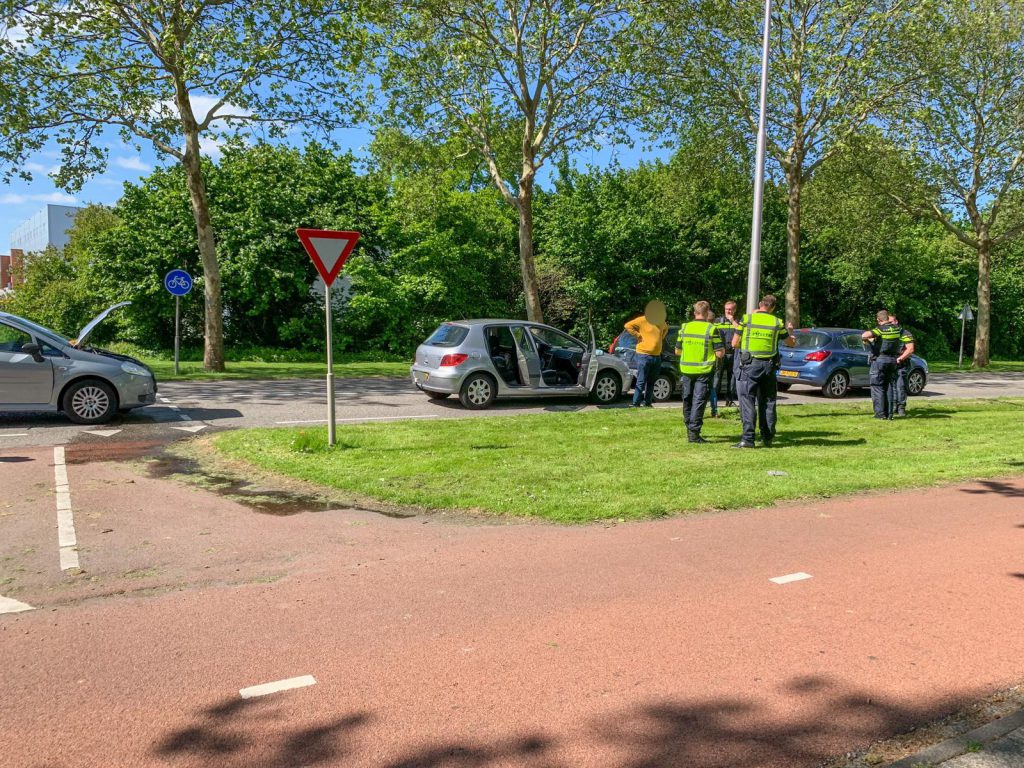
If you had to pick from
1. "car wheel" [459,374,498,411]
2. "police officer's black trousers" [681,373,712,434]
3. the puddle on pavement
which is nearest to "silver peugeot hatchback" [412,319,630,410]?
"car wheel" [459,374,498,411]

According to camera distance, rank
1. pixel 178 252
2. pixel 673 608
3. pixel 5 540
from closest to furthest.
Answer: pixel 673 608 → pixel 5 540 → pixel 178 252

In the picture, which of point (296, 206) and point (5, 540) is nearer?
point (5, 540)

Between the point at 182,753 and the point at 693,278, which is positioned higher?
the point at 693,278

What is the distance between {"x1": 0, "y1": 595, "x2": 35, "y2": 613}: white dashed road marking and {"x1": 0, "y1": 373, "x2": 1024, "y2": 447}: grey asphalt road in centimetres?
575

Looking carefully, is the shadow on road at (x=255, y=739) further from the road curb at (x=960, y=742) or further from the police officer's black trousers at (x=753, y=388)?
the police officer's black trousers at (x=753, y=388)

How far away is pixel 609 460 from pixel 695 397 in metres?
1.99

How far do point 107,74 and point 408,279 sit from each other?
12.3 metres

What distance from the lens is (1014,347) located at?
43.0 meters

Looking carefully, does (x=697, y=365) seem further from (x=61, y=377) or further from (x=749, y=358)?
(x=61, y=377)

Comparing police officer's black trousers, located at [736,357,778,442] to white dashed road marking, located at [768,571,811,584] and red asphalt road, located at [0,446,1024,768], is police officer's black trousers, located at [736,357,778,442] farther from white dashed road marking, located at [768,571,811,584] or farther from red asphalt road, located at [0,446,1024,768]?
white dashed road marking, located at [768,571,811,584]

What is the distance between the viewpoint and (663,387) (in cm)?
1523

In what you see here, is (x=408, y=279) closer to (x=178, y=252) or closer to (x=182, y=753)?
(x=178, y=252)

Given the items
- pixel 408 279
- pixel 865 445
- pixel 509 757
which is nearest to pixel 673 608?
pixel 509 757

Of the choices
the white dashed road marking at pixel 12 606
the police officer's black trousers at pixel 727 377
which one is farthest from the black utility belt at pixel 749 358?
the white dashed road marking at pixel 12 606
